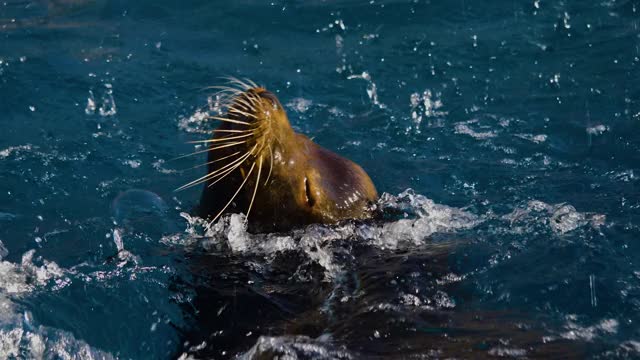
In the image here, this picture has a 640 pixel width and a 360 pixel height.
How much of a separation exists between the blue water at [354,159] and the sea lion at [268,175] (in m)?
0.12

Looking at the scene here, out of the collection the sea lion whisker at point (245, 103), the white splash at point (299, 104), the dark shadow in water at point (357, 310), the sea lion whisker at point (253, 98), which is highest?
the sea lion whisker at point (253, 98)

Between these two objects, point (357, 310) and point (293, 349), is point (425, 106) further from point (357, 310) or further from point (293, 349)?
point (293, 349)

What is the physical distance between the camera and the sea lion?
15.7ft


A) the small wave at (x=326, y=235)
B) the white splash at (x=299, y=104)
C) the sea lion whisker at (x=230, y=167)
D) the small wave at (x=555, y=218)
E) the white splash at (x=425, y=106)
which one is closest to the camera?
the sea lion whisker at (x=230, y=167)

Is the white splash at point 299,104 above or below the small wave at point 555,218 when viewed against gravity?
below

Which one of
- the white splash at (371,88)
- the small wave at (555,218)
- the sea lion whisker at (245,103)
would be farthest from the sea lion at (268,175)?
the white splash at (371,88)

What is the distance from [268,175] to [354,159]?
2.12 metres

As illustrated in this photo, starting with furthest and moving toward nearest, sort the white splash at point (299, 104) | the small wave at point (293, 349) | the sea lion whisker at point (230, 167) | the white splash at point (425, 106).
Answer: the white splash at point (299, 104) < the white splash at point (425, 106) < the sea lion whisker at point (230, 167) < the small wave at point (293, 349)

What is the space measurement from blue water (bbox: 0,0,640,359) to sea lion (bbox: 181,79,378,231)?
0.12 m

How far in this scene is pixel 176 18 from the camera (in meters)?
9.74

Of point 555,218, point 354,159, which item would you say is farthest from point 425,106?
point 555,218

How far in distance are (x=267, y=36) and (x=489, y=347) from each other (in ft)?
19.4

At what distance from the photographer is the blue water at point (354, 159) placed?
451 centimetres

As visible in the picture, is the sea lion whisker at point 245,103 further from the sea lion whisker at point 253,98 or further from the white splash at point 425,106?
the white splash at point 425,106
